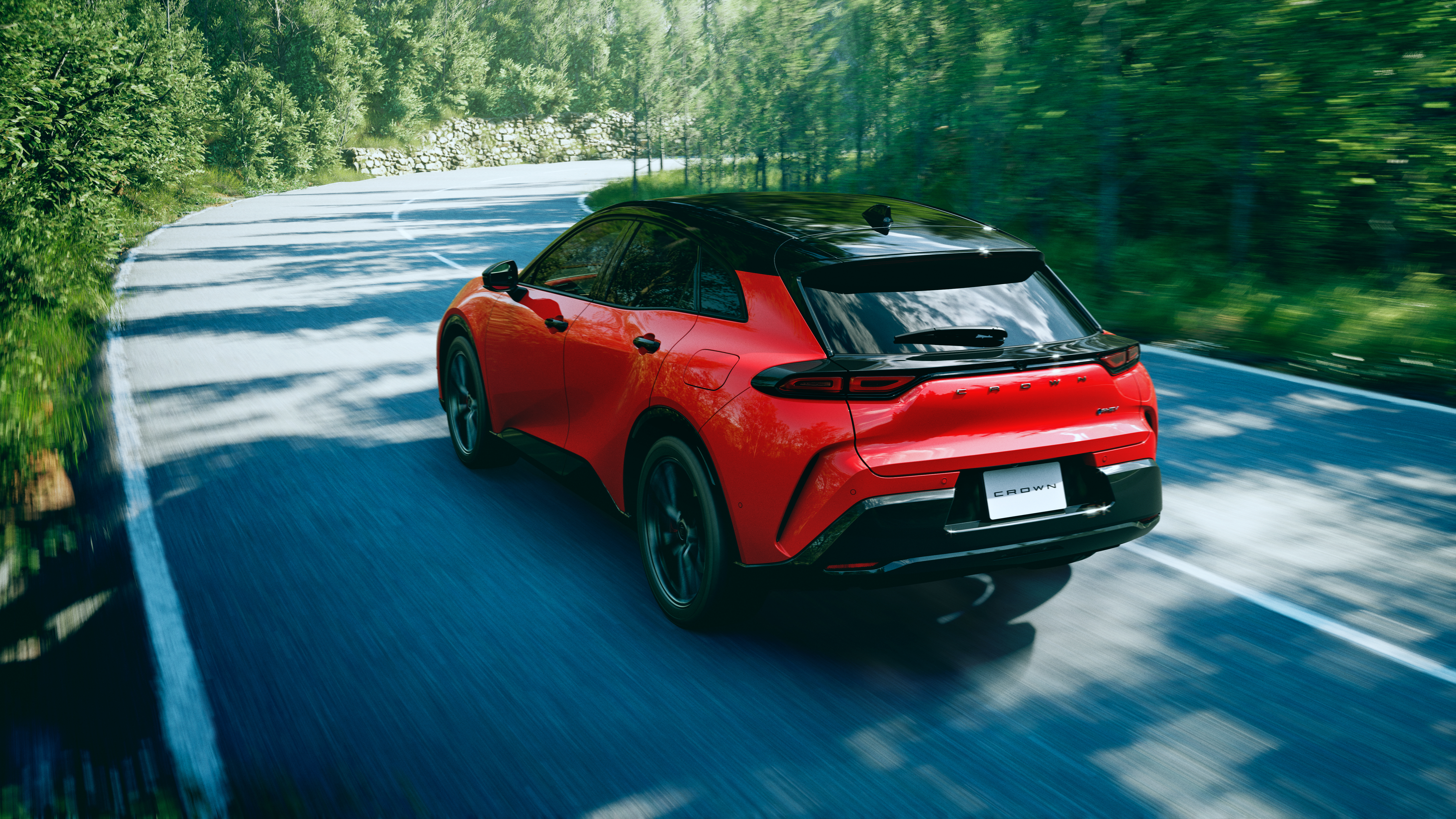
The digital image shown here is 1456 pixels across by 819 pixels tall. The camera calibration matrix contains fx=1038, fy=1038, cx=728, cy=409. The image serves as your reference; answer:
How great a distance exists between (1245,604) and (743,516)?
2161 mm

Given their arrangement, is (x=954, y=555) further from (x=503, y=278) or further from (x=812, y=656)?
(x=503, y=278)

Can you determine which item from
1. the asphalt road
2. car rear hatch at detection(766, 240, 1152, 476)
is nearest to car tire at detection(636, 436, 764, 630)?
the asphalt road

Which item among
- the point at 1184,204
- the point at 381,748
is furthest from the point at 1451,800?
the point at 1184,204

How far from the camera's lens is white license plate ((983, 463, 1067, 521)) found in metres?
3.52

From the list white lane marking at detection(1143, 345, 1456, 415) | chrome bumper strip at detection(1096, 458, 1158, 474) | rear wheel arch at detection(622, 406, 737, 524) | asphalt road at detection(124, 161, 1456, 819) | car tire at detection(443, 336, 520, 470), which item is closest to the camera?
asphalt road at detection(124, 161, 1456, 819)

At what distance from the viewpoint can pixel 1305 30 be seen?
1084 cm

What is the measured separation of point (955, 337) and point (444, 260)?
1428 centimetres

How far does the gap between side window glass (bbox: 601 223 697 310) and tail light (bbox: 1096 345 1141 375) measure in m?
1.61

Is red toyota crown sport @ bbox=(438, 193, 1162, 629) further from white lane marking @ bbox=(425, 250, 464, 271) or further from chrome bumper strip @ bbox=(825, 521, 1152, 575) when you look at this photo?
white lane marking @ bbox=(425, 250, 464, 271)

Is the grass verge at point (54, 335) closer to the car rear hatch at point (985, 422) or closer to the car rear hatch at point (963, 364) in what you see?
the car rear hatch at point (963, 364)

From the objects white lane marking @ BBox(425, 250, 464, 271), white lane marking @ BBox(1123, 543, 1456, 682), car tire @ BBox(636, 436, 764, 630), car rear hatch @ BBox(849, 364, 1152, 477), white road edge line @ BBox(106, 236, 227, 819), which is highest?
car rear hatch @ BBox(849, 364, 1152, 477)

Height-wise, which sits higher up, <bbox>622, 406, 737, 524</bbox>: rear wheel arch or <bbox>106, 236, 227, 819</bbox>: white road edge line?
<bbox>622, 406, 737, 524</bbox>: rear wheel arch

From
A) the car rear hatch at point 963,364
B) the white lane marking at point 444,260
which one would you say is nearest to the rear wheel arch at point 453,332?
the car rear hatch at point 963,364

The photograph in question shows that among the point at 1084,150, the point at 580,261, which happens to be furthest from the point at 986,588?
the point at 1084,150
